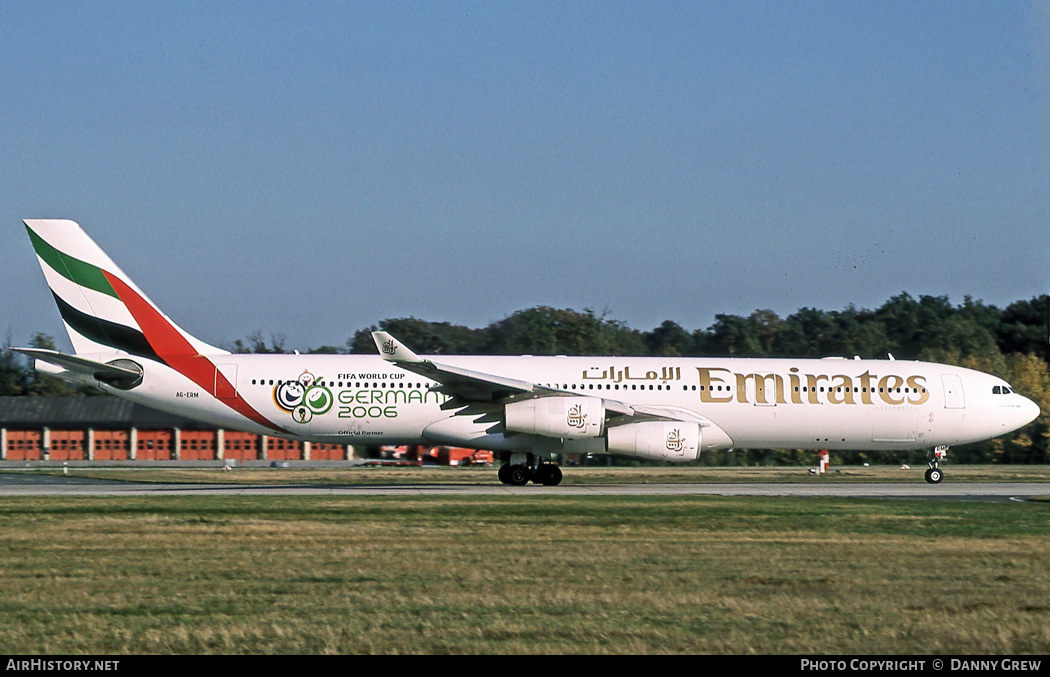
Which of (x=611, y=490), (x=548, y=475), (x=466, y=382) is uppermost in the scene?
(x=466, y=382)

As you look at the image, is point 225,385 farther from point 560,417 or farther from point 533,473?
point 560,417

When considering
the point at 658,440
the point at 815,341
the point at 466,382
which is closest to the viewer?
the point at 466,382

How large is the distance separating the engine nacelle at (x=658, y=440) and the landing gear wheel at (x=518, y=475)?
8.44 ft

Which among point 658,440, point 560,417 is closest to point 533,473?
point 560,417

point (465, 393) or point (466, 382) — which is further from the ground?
point (466, 382)

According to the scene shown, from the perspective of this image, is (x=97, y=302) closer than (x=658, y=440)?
No

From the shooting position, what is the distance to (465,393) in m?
27.7

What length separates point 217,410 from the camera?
1122 inches

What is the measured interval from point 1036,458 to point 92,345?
124ft

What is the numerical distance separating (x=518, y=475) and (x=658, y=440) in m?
3.88

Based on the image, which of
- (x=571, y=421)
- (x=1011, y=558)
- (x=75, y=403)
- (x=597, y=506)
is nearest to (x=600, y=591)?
(x=1011, y=558)

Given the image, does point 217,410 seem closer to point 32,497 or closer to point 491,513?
point 32,497

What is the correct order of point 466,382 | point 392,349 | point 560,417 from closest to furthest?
1. point 392,349
2. point 466,382
3. point 560,417

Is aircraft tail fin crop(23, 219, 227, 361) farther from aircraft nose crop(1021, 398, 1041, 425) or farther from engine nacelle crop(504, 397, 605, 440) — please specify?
aircraft nose crop(1021, 398, 1041, 425)
